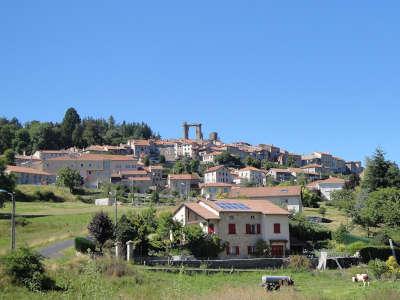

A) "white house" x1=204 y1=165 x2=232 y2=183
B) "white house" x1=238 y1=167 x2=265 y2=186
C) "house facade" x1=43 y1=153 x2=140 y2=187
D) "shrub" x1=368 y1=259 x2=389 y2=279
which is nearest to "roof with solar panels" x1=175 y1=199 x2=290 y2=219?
"shrub" x1=368 y1=259 x2=389 y2=279

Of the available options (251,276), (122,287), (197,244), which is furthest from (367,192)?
(122,287)

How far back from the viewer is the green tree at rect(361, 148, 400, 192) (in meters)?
82.6

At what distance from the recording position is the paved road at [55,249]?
39125 millimetres

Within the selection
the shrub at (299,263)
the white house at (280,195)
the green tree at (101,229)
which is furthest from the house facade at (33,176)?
the shrub at (299,263)

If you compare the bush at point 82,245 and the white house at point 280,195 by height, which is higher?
the white house at point 280,195

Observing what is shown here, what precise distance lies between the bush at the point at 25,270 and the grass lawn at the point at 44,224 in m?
13.1

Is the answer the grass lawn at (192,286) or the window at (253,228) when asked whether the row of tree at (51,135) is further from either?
the grass lawn at (192,286)

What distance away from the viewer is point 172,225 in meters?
45.6

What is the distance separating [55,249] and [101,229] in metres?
3.49

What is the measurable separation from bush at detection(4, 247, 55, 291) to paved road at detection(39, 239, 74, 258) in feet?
37.9

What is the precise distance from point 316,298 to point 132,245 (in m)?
23.2

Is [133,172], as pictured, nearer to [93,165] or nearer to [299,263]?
[93,165]

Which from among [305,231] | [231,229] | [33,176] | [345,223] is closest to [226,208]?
[231,229]

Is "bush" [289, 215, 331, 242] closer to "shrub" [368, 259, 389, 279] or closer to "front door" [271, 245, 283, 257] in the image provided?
"front door" [271, 245, 283, 257]
